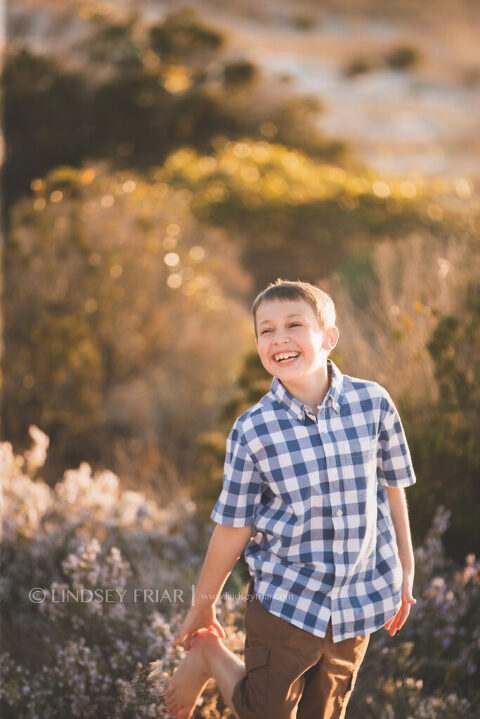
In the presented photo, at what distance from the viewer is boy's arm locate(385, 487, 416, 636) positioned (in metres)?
1.89

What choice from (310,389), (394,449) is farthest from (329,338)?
(394,449)

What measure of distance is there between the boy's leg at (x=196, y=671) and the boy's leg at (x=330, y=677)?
0.20 meters

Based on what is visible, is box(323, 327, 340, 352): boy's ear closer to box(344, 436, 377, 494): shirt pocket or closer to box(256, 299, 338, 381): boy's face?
box(256, 299, 338, 381): boy's face

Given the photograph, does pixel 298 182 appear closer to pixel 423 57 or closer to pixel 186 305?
pixel 186 305

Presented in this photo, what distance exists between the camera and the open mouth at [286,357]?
1791 mm

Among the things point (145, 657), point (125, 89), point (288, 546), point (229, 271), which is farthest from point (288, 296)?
point (125, 89)

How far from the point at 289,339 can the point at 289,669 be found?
0.78 m

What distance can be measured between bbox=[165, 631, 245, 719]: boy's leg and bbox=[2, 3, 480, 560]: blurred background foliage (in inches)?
56.7

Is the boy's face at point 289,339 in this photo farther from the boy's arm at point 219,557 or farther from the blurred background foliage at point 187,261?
the blurred background foliage at point 187,261

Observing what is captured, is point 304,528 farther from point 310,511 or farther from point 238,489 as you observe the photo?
point 238,489

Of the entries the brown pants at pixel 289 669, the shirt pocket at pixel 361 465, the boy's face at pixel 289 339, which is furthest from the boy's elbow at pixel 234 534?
the boy's face at pixel 289 339

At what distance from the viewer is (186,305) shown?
20.6 ft

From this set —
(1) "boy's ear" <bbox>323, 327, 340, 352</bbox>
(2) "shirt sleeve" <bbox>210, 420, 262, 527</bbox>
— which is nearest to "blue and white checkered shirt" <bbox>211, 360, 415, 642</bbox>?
(2) "shirt sleeve" <bbox>210, 420, 262, 527</bbox>

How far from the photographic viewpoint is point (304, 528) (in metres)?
1.73
